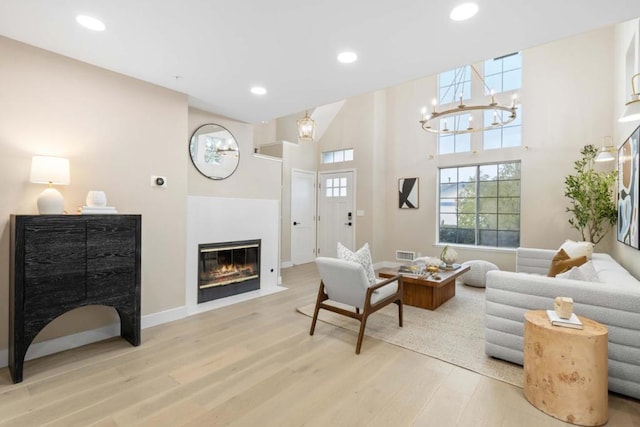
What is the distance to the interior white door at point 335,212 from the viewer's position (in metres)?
6.82

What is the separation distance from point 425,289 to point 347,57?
111 inches

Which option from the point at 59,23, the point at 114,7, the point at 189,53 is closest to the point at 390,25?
the point at 189,53

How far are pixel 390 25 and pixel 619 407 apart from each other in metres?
2.94

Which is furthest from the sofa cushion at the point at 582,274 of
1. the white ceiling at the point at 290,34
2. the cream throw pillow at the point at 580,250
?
the white ceiling at the point at 290,34

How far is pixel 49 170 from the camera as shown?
2.42 m

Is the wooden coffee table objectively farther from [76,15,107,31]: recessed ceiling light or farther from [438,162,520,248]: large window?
[76,15,107,31]: recessed ceiling light

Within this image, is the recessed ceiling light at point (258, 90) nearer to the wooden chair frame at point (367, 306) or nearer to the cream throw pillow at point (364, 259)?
the cream throw pillow at point (364, 259)

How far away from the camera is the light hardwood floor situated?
184 cm

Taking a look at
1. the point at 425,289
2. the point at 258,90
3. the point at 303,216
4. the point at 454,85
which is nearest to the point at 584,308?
the point at 425,289

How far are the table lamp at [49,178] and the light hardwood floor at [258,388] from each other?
127 centimetres

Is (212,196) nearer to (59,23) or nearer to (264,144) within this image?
(59,23)

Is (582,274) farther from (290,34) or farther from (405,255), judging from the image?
(405,255)

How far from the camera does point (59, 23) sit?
2.18 meters

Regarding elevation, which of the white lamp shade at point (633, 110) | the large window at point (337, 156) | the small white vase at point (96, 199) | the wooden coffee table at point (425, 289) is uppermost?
the large window at point (337, 156)
